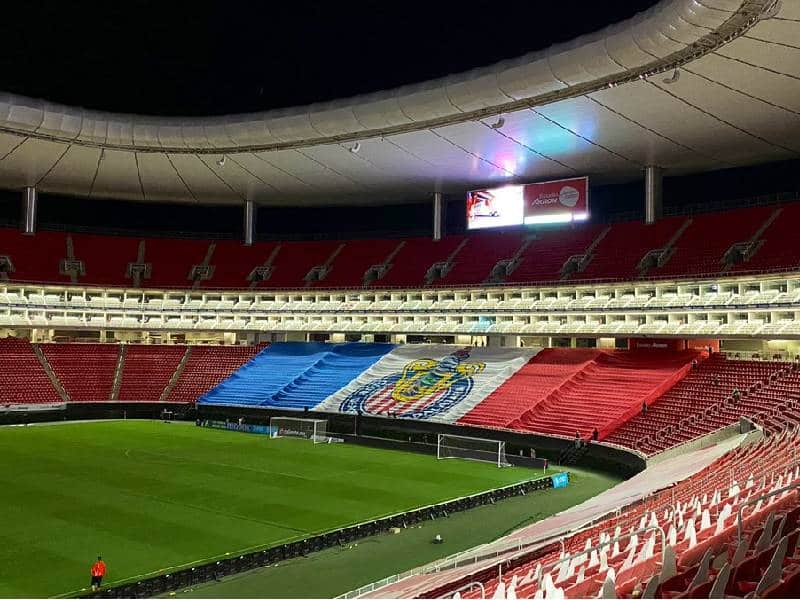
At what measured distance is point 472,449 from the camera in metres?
35.1

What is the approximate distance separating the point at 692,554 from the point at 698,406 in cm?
2549

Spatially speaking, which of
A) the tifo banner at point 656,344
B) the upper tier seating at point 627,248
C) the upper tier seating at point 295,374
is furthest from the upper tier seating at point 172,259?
the tifo banner at point 656,344

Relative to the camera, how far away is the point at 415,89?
3528cm

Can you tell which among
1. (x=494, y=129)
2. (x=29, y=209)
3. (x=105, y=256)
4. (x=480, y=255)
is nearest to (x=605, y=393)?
(x=494, y=129)

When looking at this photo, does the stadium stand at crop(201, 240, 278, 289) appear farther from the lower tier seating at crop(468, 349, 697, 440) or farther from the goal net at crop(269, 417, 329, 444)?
the lower tier seating at crop(468, 349, 697, 440)

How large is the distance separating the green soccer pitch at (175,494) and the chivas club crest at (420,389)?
4.72 m

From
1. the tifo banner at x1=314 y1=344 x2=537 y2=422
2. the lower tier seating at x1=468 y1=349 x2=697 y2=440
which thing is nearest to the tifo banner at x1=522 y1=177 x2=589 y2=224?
the tifo banner at x1=314 y1=344 x2=537 y2=422

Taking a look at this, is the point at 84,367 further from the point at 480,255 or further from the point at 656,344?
the point at 656,344

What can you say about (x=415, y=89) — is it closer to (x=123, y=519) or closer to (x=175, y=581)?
(x=123, y=519)

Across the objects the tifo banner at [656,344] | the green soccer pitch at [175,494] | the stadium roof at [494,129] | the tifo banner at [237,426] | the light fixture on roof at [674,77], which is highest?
the stadium roof at [494,129]

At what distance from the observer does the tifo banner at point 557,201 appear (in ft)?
148

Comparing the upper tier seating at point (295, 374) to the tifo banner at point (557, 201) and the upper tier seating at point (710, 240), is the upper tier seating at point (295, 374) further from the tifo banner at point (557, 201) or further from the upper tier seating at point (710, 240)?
the upper tier seating at point (710, 240)

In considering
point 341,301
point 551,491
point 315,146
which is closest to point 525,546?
point 551,491

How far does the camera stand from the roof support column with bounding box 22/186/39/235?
179ft
